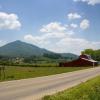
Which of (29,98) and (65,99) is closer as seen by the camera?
(65,99)

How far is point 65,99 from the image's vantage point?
17141 millimetres

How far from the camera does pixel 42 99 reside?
1762cm

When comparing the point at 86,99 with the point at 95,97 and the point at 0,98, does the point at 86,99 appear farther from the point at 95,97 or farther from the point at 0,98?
the point at 0,98

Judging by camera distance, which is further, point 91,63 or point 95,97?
point 91,63

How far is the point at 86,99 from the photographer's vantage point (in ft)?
57.6

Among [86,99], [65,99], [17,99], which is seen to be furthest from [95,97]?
[17,99]

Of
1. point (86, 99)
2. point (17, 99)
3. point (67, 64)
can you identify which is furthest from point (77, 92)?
point (67, 64)

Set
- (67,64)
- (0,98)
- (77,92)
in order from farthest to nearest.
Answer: (67,64), (77,92), (0,98)

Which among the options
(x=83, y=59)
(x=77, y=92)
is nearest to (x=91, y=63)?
(x=83, y=59)

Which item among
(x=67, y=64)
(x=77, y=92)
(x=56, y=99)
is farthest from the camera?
(x=67, y=64)

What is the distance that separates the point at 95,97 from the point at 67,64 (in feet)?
A: 368

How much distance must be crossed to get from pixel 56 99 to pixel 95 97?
212cm

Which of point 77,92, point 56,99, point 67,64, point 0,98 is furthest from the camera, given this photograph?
point 67,64

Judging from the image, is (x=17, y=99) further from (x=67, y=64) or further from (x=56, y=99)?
(x=67, y=64)
